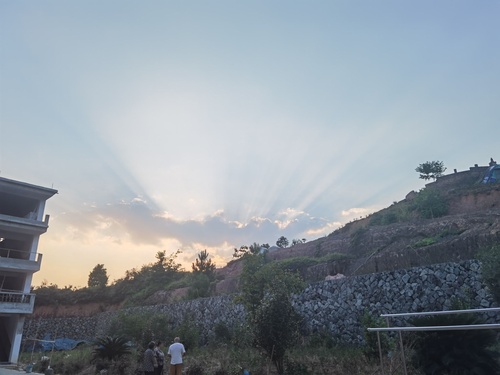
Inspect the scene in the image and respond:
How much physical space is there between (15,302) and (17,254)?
184 inches

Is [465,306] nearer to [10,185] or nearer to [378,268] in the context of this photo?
[378,268]

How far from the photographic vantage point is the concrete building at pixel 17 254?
23.0 metres

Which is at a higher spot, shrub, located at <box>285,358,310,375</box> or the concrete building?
the concrete building

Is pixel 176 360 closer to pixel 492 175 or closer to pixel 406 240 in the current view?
pixel 406 240

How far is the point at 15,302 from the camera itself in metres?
23.0

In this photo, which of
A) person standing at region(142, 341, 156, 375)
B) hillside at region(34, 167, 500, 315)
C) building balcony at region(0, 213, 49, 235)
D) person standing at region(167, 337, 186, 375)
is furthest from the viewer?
building balcony at region(0, 213, 49, 235)

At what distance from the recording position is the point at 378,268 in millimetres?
15508

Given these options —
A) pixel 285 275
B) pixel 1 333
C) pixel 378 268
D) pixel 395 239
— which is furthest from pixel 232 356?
pixel 1 333

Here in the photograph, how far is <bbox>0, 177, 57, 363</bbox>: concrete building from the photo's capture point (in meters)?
23.0

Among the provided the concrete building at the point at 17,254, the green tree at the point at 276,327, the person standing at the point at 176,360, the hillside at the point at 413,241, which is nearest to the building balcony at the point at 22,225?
the concrete building at the point at 17,254

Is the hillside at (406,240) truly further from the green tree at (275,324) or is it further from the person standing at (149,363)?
the person standing at (149,363)

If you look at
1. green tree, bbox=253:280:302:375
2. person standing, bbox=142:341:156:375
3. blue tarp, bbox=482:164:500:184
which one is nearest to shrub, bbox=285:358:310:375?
green tree, bbox=253:280:302:375

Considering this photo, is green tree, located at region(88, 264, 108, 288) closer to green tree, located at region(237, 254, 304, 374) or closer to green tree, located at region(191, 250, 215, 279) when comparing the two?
green tree, located at region(191, 250, 215, 279)

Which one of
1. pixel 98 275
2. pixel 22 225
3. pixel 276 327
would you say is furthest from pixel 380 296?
pixel 98 275
